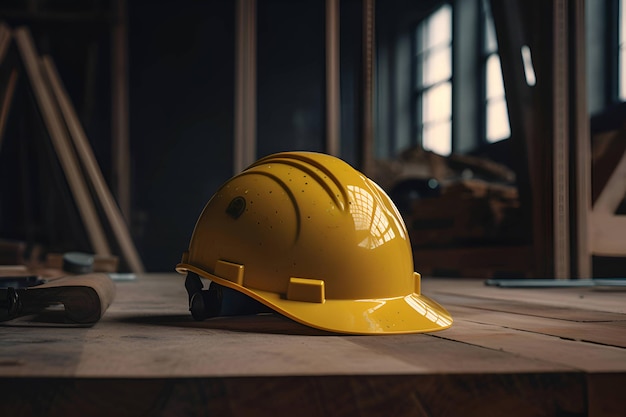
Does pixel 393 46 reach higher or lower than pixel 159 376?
higher

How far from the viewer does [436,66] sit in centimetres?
1302

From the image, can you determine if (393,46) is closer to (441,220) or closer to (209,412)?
(441,220)

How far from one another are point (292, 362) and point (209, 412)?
21 centimetres

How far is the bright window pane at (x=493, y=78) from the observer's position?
1083cm

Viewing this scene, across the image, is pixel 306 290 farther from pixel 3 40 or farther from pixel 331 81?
pixel 3 40

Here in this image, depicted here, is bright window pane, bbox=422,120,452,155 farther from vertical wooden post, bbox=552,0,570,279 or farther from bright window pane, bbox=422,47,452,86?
vertical wooden post, bbox=552,0,570,279

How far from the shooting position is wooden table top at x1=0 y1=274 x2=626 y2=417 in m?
0.99

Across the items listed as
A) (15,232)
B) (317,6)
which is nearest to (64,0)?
(15,232)

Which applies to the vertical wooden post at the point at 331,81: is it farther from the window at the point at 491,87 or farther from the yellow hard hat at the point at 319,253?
the window at the point at 491,87

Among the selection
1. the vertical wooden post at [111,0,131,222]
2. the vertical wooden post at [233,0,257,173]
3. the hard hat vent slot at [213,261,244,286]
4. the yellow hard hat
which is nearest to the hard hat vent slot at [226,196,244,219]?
the yellow hard hat

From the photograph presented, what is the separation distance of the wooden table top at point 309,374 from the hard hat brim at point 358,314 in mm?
95

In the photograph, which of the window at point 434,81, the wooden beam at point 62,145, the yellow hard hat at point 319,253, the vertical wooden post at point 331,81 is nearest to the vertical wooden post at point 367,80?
the vertical wooden post at point 331,81

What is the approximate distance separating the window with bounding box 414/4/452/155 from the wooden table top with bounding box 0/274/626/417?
36.4 feet

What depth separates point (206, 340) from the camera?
1492 mm
